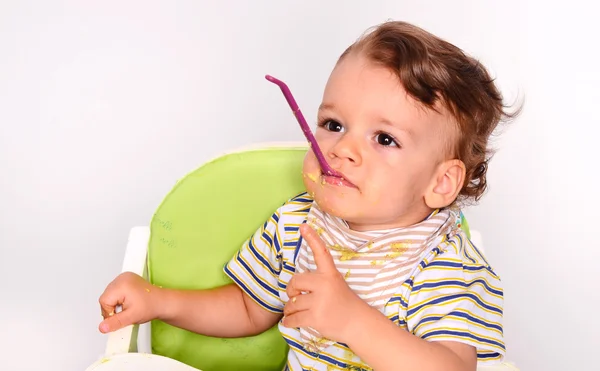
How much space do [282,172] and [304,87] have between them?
2.04 feet

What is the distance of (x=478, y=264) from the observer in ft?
3.37

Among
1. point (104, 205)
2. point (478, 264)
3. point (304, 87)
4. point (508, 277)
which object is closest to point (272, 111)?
point (304, 87)

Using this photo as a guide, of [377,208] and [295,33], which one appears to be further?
[295,33]

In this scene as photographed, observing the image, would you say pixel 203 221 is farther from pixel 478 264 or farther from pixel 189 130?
pixel 189 130

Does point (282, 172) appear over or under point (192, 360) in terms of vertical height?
over

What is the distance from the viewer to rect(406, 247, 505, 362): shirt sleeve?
96 centimetres

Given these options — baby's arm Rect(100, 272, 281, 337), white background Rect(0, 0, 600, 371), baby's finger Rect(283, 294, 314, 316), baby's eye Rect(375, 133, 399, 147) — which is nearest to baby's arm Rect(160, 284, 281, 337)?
baby's arm Rect(100, 272, 281, 337)

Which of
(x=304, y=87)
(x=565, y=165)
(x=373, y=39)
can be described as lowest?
(x=565, y=165)

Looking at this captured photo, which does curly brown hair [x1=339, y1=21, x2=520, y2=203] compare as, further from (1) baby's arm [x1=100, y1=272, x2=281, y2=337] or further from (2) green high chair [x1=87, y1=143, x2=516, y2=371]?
(1) baby's arm [x1=100, y1=272, x2=281, y2=337]

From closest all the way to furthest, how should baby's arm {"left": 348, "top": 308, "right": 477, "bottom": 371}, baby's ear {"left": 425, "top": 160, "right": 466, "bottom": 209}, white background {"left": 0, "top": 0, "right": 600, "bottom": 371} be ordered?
baby's arm {"left": 348, "top": 308, "right": 477, "bottom": 371}, baby's ear {"left": 425, "top": 160, "right": 466, "bottom": 209}, white background {"left": 0, "top": 0, "right": 600, "bottom": 371}

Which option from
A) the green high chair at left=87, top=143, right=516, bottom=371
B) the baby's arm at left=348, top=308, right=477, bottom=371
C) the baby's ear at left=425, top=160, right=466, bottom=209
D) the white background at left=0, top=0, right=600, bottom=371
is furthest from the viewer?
the white background at left=0, top=0, right=600, bottom=371

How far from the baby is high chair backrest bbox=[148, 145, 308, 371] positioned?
0.26ft

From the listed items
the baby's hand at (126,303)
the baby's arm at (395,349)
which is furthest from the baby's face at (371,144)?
the baby's hand at (126,303)

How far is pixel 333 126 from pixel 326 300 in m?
0.20
